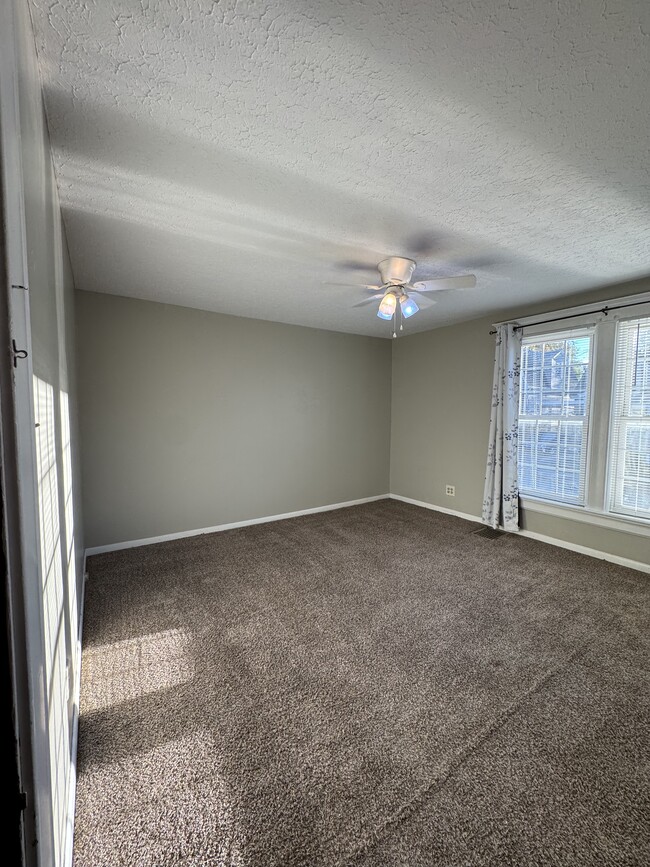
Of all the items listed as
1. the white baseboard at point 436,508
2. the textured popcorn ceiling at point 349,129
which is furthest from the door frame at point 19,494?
the white baseboard at point 436,508

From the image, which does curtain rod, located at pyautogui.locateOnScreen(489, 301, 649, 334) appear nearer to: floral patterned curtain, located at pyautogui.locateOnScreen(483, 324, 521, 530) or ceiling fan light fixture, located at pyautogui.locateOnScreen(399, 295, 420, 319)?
floral patterned curtain, located at pyautogui.locateOnScreen(483, 324, 521, 530)

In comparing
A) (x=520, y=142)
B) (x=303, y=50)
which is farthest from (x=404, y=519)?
(x=303, y=50)

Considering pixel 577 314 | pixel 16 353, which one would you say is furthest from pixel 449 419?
pixel 16 353

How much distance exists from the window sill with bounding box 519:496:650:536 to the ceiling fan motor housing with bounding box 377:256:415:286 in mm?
2655

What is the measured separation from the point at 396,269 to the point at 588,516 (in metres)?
2.84

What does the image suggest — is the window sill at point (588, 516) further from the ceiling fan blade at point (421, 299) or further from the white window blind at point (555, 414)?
the ceiling fan blade at point (421, 299)

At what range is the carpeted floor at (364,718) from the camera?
1.18 metres

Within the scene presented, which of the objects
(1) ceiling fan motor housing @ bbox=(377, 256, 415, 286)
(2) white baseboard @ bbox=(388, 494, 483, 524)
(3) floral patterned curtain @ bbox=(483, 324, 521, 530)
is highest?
(1) ceiling fan motor housing @ bbox=(377, 256, 415, 286)

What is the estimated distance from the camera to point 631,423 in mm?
3096

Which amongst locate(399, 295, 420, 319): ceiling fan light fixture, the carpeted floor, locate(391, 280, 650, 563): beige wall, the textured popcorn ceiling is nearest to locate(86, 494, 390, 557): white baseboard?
the carpeted floor

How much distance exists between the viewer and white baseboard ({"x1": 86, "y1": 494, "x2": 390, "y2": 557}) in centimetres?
345

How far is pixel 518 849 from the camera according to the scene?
45.1 inches

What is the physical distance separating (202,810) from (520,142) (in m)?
2.72

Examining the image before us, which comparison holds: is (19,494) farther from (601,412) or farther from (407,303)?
(601,412)
